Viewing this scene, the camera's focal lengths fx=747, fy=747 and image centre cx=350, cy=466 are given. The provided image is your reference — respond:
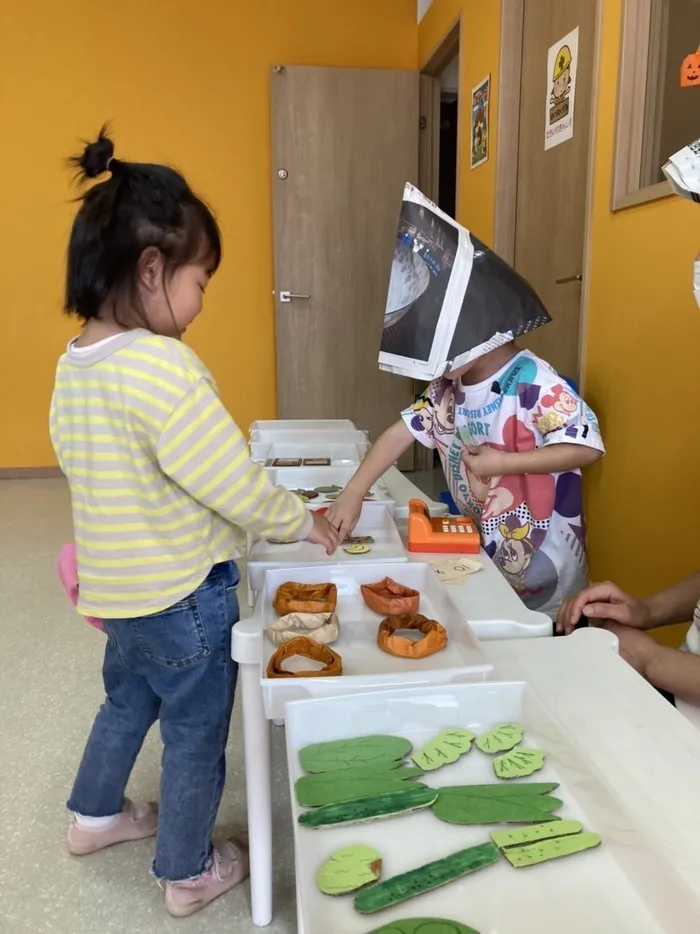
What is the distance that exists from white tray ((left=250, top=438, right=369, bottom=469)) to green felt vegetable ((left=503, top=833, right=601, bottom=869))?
1.18m

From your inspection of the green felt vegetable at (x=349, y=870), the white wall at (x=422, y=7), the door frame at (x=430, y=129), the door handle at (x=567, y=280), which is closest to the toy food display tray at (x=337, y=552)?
the green felt vegetable at (x=349, y=870)

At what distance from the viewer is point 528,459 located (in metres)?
1.13

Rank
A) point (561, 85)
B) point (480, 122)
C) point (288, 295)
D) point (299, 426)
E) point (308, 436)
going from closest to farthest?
point (308, 436)
point (299, 426)
point (561, 85)
point (480, 122)
point (288, 295)

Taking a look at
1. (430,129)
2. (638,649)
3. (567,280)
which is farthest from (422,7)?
(638,649)

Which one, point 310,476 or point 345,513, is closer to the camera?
point 345,513

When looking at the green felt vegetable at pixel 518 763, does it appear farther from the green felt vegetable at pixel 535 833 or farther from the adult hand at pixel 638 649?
the adult hand at pixel 638 649

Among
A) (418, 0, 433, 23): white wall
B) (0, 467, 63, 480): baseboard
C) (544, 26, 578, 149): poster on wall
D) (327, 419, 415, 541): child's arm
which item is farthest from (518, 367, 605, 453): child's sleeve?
(0, 467, 63, 480): baseboard

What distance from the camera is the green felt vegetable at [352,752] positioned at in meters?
0.58

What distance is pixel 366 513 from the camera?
3.99 ft

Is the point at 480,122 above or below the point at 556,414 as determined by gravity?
above

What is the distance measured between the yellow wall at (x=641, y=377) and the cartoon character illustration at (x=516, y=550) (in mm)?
433

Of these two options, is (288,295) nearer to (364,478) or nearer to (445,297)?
(364,478)

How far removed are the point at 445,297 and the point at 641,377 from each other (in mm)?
745

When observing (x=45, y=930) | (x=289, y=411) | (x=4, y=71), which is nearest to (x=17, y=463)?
(x=289, y=411)
